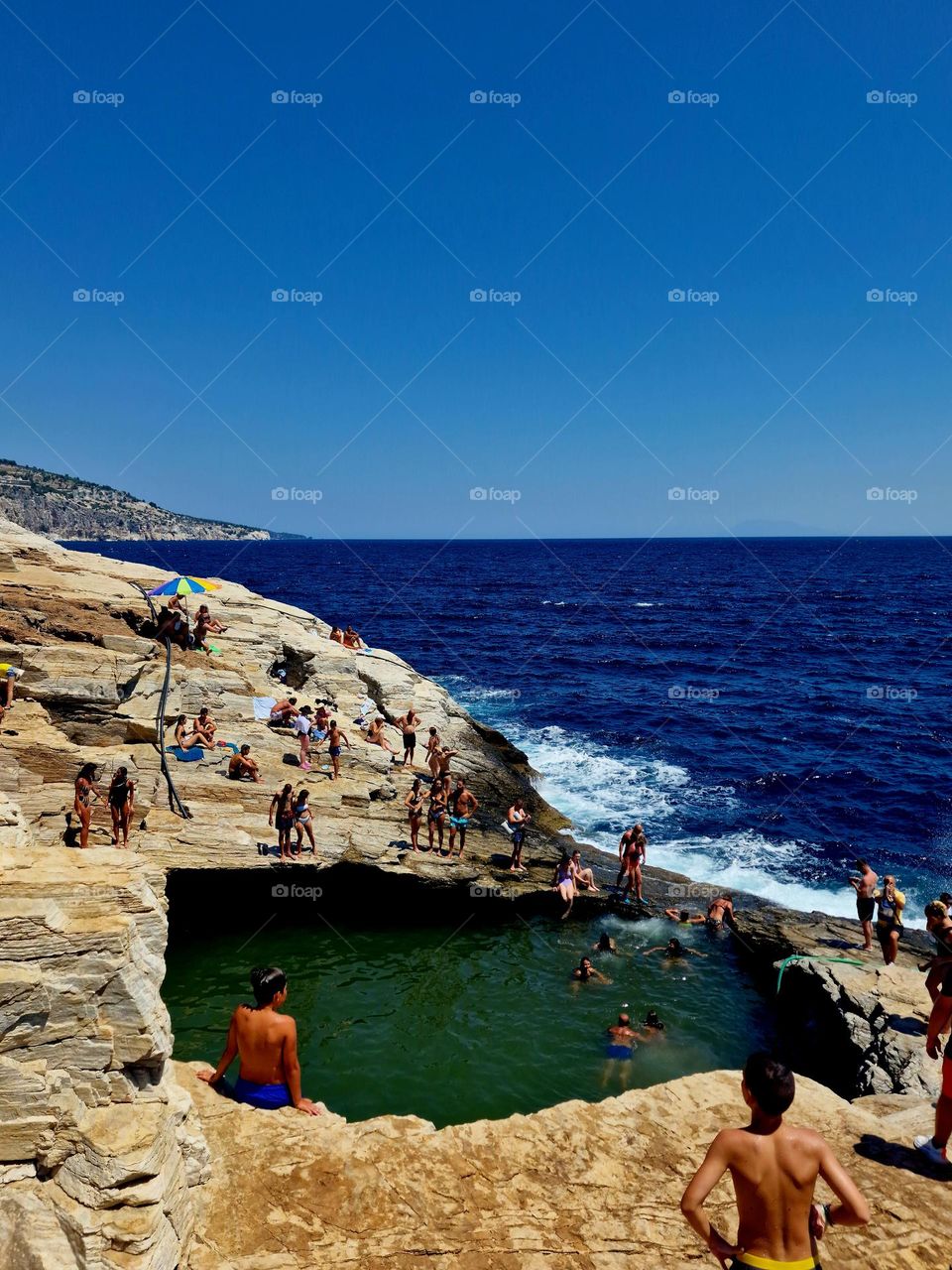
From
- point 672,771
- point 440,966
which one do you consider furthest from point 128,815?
point 672,771

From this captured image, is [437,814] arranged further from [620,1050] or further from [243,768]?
[620,1050]

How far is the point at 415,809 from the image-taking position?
2133 centimetres

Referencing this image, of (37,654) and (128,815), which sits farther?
(37,654)

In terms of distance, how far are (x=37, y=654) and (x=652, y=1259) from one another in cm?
2121

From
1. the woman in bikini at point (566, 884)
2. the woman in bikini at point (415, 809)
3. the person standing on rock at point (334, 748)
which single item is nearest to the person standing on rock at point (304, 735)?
the person standing on rock at point (334, 748)

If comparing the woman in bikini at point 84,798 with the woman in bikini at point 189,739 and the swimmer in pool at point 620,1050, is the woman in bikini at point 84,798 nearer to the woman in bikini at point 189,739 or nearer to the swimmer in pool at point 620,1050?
the woman in bikini at point 189,739

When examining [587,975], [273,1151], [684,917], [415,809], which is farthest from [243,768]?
[273,1151]

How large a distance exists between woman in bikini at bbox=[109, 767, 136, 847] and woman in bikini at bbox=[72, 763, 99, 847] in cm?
51

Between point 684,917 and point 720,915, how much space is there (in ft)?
3.24

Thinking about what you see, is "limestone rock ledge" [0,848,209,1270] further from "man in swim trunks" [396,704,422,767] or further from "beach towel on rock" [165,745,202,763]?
"man in swim trunks" [396,704,422,767]

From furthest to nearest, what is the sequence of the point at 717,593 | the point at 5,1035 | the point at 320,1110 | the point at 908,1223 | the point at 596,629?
the point at 717,593 < the point at 596,629 < the point at 320,1110 < the point at 908,1223 < the point at 5,1035

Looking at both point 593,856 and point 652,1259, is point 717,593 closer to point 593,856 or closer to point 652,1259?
point 593,856

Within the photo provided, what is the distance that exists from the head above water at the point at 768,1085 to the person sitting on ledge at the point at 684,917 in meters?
16.8

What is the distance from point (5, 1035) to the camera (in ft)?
22.5
